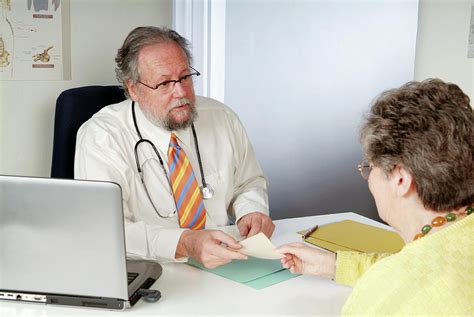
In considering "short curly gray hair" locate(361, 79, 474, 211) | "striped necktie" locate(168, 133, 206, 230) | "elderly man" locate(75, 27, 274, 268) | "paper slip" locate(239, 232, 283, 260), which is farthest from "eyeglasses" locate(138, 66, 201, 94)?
"short curly gray hair" locate(361, 79, 474, 211)

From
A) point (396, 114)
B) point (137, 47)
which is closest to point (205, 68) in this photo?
point (137, 47)

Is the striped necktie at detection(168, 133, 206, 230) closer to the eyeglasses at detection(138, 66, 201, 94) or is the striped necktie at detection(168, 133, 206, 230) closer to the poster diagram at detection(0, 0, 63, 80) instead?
the eyeglasses at detection(138, 66, 201, 94)

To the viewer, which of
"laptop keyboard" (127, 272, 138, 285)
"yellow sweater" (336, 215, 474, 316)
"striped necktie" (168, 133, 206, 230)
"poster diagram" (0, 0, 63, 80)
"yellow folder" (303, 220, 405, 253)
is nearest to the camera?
"yellow sweater" (336, 215, 474, 316)

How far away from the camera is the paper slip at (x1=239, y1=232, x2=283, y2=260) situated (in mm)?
1508

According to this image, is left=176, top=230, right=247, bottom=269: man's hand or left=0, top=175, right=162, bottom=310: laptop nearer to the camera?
left=0, top=175, right=162, bottom=310: laptop

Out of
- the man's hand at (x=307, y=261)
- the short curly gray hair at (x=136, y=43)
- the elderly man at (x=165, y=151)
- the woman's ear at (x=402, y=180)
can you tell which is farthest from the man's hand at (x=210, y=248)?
the short curly gray hair at (x=136, y=43)

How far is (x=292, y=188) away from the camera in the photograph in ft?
10.8

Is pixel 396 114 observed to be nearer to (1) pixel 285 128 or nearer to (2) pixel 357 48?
(1) pixel 285 128

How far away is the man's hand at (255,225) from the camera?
1.90m

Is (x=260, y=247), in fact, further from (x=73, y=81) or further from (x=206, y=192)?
(x=73, y=81)

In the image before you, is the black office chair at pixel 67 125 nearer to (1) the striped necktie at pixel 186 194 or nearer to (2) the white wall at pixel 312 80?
(1) the striped necktie at pixel 186 194

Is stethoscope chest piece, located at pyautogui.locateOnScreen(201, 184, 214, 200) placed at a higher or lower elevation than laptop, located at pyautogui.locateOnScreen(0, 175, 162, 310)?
lower

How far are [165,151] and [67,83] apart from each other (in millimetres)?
672

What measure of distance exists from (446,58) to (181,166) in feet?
7.30
